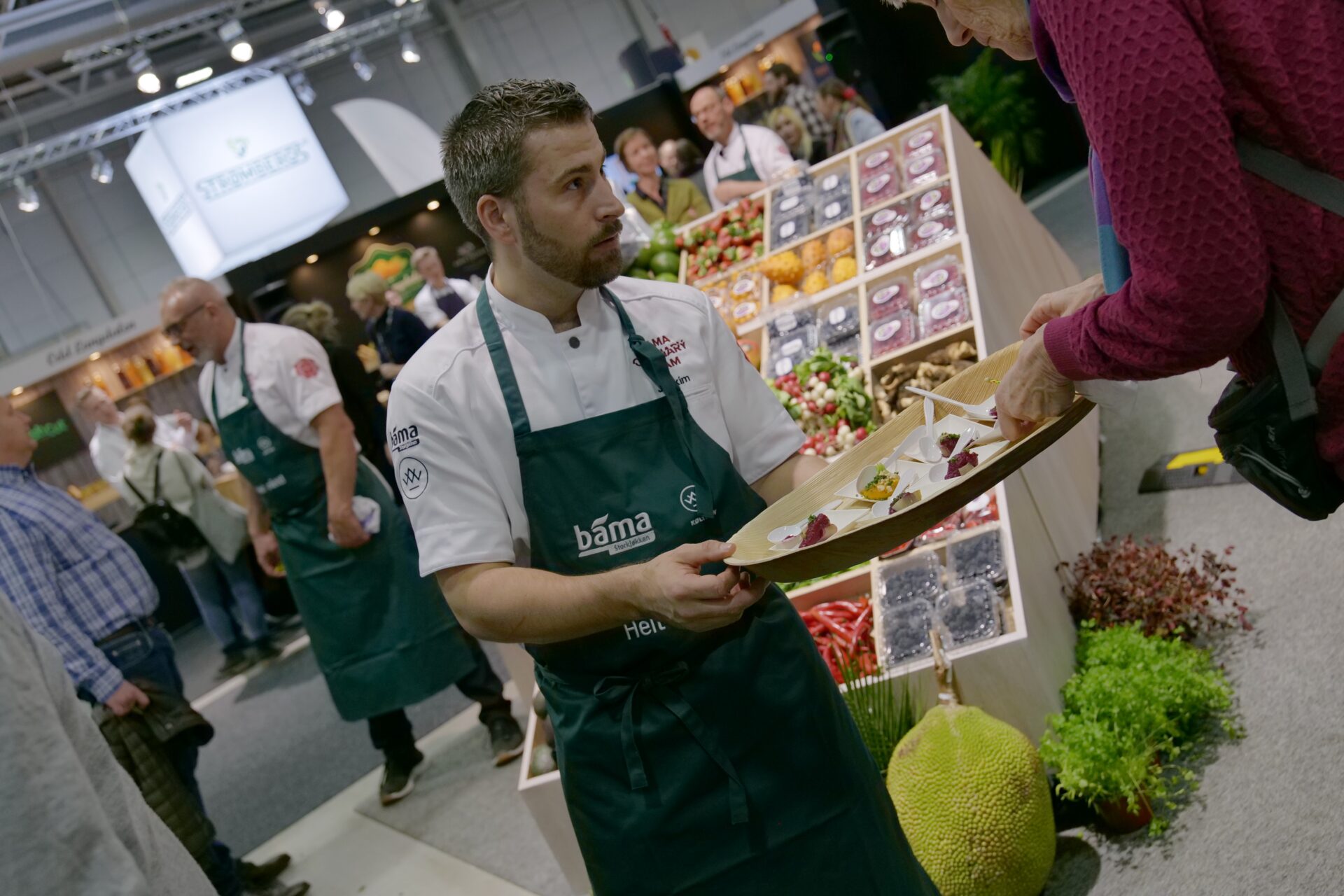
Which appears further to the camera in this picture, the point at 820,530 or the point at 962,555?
the point at 962,555

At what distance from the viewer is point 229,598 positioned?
7.64m

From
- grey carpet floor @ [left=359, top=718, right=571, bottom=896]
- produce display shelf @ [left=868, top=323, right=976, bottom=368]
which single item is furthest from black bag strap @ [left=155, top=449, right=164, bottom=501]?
produce display shelf @ [left=868, top=323, right=976, bottom=368]

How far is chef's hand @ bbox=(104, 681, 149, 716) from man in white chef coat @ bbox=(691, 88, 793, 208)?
12.8 ft

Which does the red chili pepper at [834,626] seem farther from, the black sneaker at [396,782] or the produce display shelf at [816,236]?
the black sneaker at [396,782]

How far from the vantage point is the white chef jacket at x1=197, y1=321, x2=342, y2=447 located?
12.6 ft

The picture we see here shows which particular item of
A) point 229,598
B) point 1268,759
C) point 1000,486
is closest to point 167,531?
point 229,598

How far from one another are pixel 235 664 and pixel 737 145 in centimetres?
485

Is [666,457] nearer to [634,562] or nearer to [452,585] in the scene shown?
[634,562]

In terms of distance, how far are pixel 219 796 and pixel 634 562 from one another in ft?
14.5

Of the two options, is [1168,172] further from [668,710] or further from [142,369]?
[142,369]

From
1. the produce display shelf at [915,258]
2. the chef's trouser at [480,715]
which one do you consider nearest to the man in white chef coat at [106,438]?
the chef's trouser at [480,715]

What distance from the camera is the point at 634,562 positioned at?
1.69 metres

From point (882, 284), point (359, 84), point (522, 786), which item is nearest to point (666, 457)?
point (522, 786)

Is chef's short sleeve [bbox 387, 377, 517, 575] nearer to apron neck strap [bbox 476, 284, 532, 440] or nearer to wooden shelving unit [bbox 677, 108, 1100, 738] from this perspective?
apron neck strap [bbox 476, 284, 532, 440]
